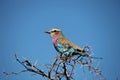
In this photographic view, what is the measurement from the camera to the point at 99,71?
108 inches

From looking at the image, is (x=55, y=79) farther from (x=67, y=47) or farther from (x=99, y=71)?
(x=67, y=47)

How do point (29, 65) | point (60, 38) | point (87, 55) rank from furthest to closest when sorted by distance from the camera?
point (60, 38) → point (87, 55) → point (29, 65)

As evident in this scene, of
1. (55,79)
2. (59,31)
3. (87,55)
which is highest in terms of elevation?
(59,31)

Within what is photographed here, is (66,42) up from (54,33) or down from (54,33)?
down

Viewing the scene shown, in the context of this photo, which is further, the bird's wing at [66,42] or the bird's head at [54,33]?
the bird's head at [54,33]

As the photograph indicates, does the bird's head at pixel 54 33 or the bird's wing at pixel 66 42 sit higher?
the bird's head at pixel 54 33

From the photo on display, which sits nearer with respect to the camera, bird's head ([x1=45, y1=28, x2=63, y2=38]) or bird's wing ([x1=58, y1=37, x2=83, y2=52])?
bird's wing ([x1=58, y1=37, x2=83, y2=52])

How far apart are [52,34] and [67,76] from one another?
3120mm

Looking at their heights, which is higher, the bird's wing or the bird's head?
the bird's head

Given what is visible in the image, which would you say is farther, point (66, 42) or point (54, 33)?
point (54, 33)

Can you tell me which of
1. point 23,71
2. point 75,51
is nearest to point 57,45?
point 75,51

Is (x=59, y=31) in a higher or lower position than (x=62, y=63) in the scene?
higher

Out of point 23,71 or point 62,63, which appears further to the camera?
point 62,63

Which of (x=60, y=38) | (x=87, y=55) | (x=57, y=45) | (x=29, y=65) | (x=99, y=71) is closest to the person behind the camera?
(x=99, y=71)
